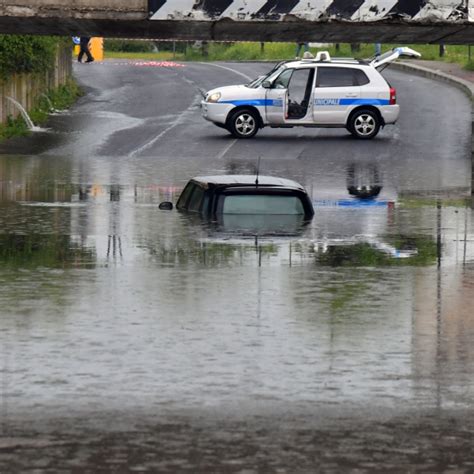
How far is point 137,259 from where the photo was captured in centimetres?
2162

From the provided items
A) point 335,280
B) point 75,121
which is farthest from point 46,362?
point 75,121

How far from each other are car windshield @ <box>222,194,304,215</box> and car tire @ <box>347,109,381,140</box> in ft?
46.2

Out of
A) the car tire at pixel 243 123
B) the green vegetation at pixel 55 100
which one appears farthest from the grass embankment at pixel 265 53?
the car tire at pixel 243 123

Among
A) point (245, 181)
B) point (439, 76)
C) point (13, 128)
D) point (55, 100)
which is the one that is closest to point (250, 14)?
point (245, 181)

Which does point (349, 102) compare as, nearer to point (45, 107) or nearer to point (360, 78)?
point (360, 78)

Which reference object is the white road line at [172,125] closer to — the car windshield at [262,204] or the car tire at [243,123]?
the car tire at [243,123]

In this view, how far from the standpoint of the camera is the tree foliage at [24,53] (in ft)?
138

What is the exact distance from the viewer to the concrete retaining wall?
139ft

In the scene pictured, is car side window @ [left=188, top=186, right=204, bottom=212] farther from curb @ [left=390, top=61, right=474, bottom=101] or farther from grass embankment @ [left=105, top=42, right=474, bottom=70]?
grass embankment @ [left=105, top=42, right=474, bottom=70]

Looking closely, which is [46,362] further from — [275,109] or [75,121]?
[75,121]

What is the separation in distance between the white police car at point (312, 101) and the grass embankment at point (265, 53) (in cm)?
1474

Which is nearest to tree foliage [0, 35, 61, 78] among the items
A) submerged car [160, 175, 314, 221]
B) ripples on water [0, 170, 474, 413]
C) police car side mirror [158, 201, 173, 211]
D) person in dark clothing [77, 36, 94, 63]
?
ripples on water [0, 170, 474, 413]

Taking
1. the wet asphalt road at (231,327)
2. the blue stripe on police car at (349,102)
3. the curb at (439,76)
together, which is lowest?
the wet asphalt road at (231,327)

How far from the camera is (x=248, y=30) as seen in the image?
19.1 metres
